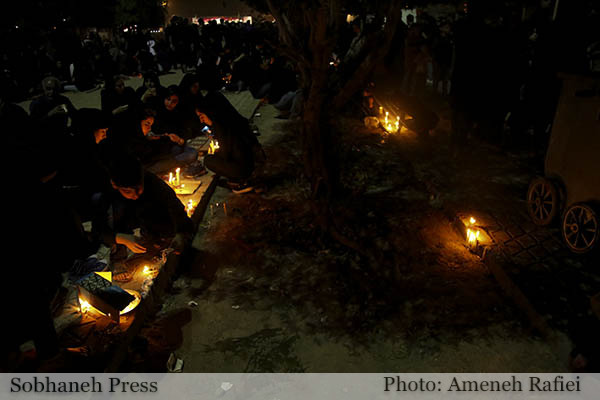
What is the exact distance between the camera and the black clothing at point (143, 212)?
4.75 meters

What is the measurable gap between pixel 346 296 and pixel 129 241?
252cm

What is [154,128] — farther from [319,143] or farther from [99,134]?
[319,143]

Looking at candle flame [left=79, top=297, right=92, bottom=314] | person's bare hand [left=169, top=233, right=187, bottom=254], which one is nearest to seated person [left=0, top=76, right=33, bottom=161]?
candle flame [left=79, top=297, right=92, bottom=314]

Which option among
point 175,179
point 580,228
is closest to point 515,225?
point 580,228

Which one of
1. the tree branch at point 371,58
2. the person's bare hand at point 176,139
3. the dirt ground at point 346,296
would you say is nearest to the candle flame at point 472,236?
the dirt ground at point 346,296

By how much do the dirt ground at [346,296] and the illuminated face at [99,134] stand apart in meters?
1.91

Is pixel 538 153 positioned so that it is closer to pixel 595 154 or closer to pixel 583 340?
pixel 595 154

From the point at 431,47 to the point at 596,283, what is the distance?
32.6 ft

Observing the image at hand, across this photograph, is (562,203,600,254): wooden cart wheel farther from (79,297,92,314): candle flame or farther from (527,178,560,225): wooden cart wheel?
Answer: (79,297,92,314): candle flame

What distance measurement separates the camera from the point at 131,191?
4.49 m

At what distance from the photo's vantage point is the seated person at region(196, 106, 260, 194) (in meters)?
6.70

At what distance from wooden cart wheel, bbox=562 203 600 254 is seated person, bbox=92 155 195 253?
15.3 feet

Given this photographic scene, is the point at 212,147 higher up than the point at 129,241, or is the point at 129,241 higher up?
the point at 129,241

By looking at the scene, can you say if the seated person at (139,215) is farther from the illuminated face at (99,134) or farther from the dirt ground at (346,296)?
the illuminated face at (99,134)
